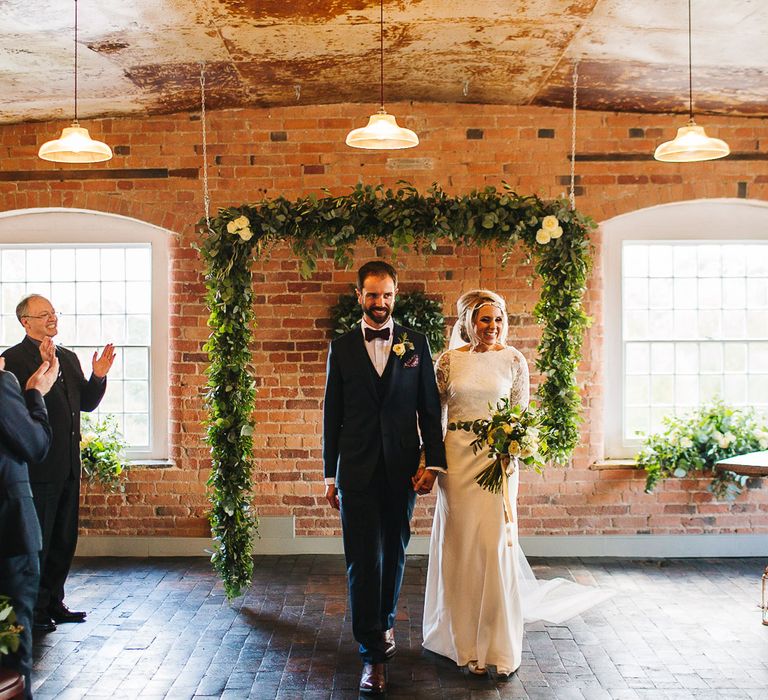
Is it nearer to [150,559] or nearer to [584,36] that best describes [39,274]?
[150,559]

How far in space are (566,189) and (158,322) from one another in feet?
11.7

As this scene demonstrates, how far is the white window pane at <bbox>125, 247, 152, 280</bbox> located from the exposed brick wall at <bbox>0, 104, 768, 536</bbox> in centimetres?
30

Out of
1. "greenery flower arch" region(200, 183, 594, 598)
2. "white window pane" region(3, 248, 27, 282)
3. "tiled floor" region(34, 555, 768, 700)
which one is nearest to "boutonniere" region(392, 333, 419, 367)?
"greenery flower arch" region(200, 183, 594, 598)

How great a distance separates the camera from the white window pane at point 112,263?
7.19 metres

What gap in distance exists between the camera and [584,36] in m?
5.26

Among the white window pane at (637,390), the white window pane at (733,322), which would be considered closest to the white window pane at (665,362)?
the white window pane at (637,390)

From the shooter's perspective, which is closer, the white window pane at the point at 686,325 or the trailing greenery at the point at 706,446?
the trailing greenery at the point at 706,446

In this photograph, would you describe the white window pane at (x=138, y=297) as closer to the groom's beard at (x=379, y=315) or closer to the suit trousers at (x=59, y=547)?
the suit trousers at (x=59, y=547)

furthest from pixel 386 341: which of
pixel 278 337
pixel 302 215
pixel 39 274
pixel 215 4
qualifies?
pixel 39 274

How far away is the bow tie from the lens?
14.8 ft

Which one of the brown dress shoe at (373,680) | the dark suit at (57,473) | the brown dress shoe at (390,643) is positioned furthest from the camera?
the dark suit at (57,473)

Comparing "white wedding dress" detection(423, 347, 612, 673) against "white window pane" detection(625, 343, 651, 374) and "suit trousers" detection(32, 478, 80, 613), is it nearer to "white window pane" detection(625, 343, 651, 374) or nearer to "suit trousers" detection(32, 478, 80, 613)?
"suit trousers" detection(32, 478, 80, 613)

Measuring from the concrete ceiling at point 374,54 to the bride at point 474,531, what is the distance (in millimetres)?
1753

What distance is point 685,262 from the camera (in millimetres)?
7105
